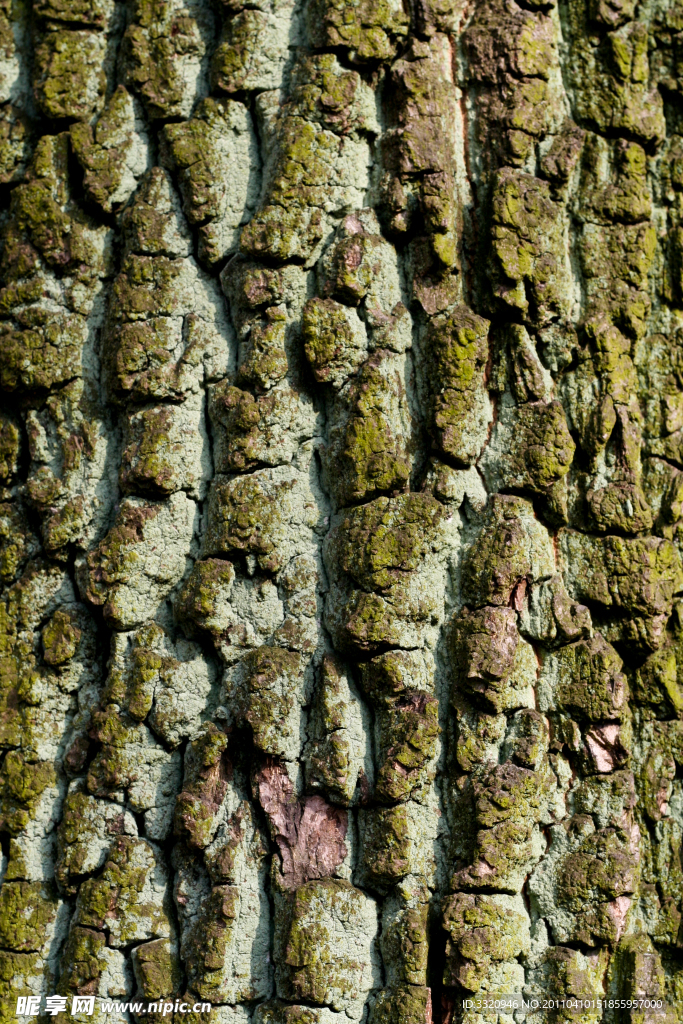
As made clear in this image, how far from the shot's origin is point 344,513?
1960 mm

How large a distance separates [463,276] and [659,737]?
42.4 inches

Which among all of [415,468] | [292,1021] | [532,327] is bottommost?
[292,1021]

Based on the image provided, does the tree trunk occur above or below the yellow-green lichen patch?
above

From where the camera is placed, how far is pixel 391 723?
1.87m

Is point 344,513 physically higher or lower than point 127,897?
higher

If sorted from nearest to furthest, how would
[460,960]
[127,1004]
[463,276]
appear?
[460,960], [127,1004], [463,276]

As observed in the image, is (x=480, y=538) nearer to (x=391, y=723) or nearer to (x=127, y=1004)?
(x=391, y=723)

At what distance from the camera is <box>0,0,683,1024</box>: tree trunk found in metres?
1.85

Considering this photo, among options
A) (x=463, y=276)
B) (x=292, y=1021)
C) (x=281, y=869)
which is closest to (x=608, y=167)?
(x=463, y=276)

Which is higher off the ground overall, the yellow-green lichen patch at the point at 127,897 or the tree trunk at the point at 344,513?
the tree trunk at the point at 344,513

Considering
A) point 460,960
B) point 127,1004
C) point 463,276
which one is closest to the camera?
point 460,960

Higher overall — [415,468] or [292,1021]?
[415,468]

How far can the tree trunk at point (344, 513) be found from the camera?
185cm

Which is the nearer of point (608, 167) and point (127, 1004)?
point (127, 1004)
